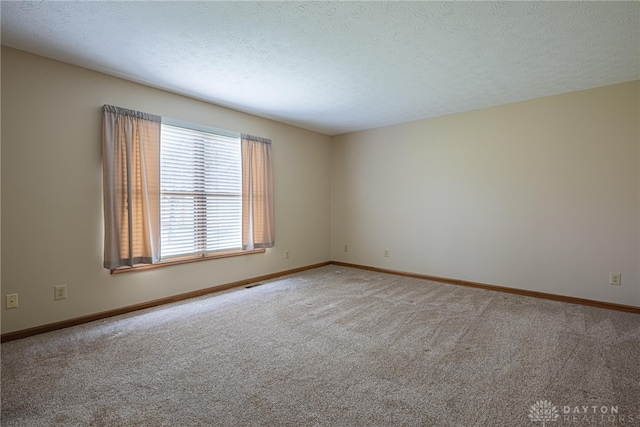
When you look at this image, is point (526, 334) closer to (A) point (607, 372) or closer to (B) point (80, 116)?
(A) point (607, 372)

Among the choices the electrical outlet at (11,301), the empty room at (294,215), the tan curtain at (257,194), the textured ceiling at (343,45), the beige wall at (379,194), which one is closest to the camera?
the empty room at (294,215)

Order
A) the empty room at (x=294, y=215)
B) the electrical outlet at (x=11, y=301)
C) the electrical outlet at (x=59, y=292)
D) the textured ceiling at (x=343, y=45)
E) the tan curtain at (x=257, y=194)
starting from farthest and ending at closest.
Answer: the tan curtain at (x=257, y=194) < the electrical outlet at (x=59, y=292) < the electrical outlet at (x=11, y=301) < the textured ceiling at (x=343, y=45) < the empty room at (x=294, y=215)

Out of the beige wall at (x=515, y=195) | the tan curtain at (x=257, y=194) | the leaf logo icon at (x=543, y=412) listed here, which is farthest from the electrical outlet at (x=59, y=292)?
the beige wall at (x=515, y=195)

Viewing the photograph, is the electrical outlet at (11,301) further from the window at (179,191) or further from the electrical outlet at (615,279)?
the electrical outlet at (615,279)

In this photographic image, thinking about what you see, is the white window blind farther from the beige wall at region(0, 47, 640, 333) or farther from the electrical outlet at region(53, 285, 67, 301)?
the electrical outlet at region(53, 285, 67, 301)

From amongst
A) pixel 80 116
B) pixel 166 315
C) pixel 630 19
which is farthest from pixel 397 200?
pixel 80 116

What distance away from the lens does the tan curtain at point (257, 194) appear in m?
4.42

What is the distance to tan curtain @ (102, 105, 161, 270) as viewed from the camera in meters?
3.08

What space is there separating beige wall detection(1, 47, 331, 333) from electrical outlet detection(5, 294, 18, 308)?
1.7 inches

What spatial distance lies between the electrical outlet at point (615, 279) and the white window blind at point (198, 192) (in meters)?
4.40

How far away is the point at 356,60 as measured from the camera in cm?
281

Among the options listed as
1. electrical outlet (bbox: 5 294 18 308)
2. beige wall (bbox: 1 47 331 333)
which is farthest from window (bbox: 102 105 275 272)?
electrical outlet (bbox: 5 294 18 308)

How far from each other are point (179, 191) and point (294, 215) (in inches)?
77.2

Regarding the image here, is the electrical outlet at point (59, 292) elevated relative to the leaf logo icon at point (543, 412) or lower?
elevated
